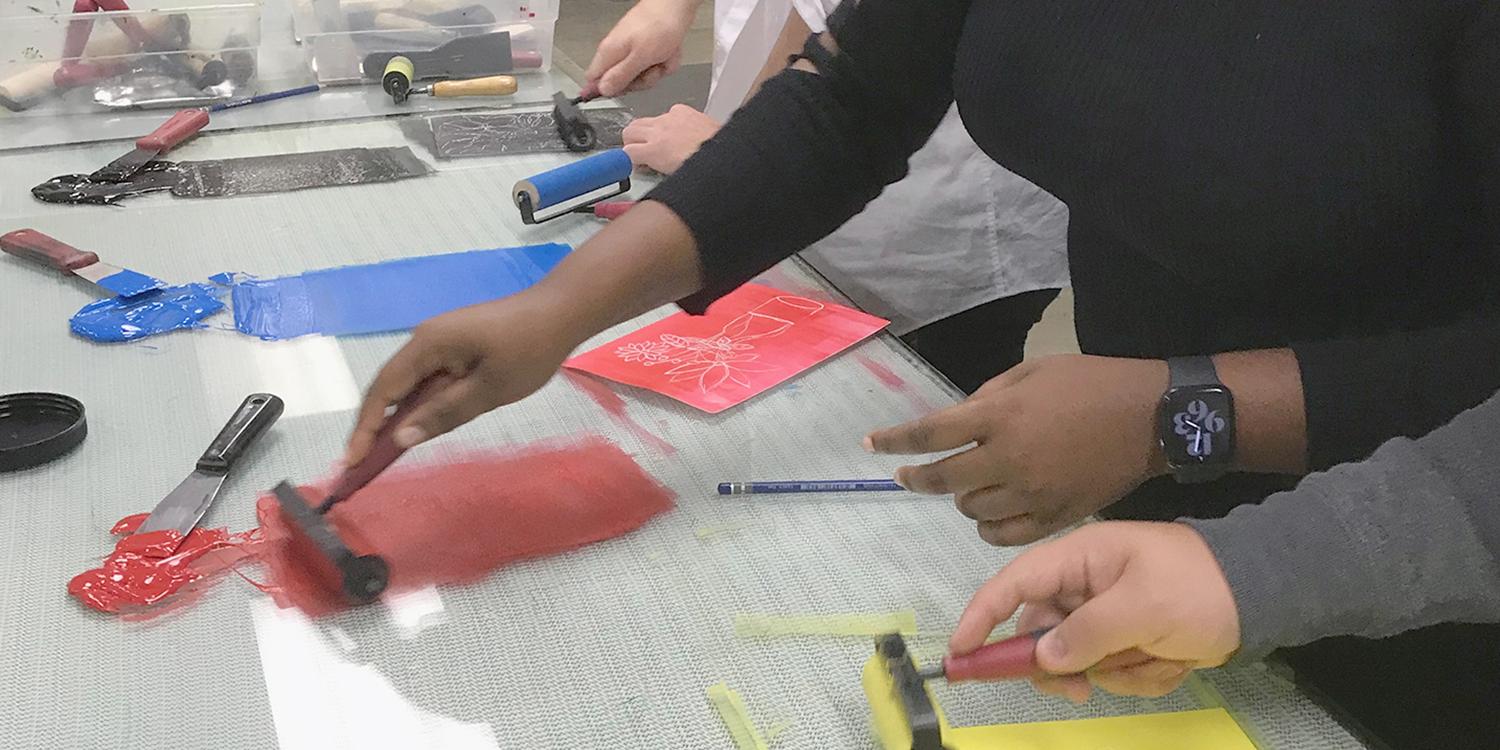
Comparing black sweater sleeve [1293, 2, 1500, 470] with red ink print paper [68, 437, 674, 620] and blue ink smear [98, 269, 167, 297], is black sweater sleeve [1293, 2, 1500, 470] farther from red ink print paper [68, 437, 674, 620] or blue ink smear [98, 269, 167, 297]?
blue ink smear [98, 269, 167, 297]

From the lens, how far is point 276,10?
155 cm

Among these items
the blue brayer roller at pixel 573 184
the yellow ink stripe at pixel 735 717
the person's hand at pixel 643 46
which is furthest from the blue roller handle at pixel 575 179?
the yellow ink stripe at pixel 735 717

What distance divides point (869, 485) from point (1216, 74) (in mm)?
309

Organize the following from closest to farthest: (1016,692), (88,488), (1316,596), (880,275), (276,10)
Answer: (1316,596) → (1016,692) → (88,488) → (880,275) → (276,10)

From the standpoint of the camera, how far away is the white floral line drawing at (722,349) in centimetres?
88

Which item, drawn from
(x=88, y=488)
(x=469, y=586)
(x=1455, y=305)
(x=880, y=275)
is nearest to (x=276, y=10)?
(x=880, y=275)

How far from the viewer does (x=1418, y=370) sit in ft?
1.87

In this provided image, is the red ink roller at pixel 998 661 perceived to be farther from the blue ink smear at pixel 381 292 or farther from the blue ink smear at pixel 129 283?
the blue ink smear at pixel 129 283

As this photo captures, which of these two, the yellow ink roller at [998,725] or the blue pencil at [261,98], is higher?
the yellow ink roller at [998,725]

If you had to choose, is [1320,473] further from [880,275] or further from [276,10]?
→ [276,10]

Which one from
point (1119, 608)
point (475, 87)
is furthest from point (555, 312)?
point (475, 87)

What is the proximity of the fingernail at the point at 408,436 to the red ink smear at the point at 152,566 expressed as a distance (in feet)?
0.33

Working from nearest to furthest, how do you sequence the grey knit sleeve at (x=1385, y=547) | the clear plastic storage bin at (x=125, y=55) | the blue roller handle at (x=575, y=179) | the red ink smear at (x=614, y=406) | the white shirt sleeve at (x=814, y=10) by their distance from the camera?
1. the grey knit sleeve at (x=1385, y=547)
2. the red ink smear at (x=614, y=406)
3. the blue roller handle at (x=575, y=179)
4. the white shirt sleeve at (x=814, y=10)
5. the clear plastic storage bin at (x=125, y=55)

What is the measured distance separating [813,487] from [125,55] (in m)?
1.07
